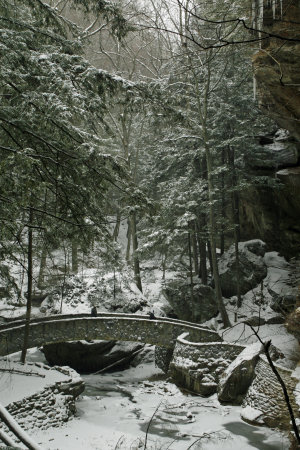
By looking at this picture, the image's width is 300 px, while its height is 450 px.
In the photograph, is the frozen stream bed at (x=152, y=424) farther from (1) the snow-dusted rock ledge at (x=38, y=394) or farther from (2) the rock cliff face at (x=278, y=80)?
(2) the rock cliff face at (x=278, y=80)

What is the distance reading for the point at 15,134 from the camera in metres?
5.76

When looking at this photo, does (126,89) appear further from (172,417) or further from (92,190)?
(172,417)

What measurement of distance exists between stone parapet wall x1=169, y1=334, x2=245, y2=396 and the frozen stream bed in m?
0.37

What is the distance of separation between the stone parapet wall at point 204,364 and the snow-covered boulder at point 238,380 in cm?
75

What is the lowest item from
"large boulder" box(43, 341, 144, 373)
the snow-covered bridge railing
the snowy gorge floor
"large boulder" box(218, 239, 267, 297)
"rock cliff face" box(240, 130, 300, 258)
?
the snowy gorge floor

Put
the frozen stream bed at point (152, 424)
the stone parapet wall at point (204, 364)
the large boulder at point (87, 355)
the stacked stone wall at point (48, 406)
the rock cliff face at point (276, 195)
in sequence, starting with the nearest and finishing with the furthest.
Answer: the frozen stream bed at point (152, 424) < the stacked stone wall at point (48, 406) < the stone parapet wall at point (204, 364) < the large boulder at point (87, 355) < the rock cliff face at point (276, 195)

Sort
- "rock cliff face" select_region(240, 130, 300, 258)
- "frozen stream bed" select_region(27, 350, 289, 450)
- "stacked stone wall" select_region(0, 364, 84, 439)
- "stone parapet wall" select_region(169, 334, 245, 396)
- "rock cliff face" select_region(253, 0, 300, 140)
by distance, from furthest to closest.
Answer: "rock cliff face" select_region(240, 130, 300, 258) → "stone parapet wall" select_region(169, 334, 245, 396) → "stacked stone wall" select_region(0, 364, 84, 439) → "frozen stream bed" select_region(27, 350, 289, 450) → "rock cliff face" select_region(253, 0, 300, 140)

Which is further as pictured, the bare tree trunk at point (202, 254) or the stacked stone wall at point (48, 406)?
the bare tree trunk at point (202, 254)

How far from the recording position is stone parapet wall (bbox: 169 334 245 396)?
12.8 metres

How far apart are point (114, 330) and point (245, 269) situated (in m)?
8.02

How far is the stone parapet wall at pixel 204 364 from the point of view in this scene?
12.8 meters

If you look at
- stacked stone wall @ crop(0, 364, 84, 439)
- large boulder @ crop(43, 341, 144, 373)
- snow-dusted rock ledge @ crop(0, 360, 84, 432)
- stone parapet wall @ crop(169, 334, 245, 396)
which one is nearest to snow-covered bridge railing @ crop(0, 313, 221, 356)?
large boulder @ crop(43, 341, 144, 373)

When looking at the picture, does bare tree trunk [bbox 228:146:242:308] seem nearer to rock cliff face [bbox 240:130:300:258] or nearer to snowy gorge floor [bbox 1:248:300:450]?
rock cliff face [bbox 240:130:300:258]

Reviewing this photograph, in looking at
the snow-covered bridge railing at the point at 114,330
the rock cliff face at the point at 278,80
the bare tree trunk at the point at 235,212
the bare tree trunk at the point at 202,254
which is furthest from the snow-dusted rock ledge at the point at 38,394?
the bare tree trunk at the point at 202,254
